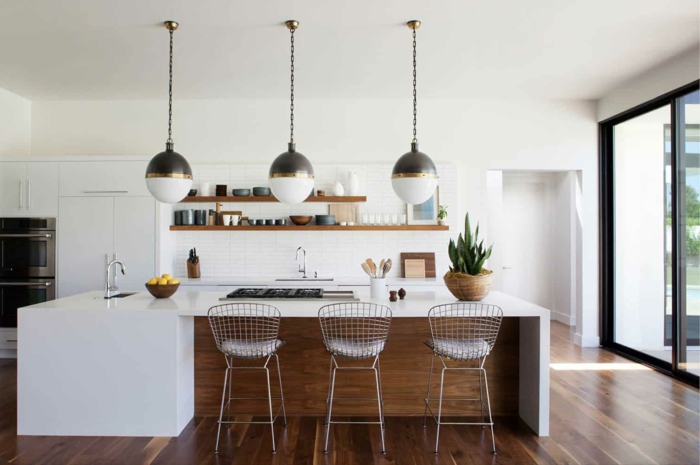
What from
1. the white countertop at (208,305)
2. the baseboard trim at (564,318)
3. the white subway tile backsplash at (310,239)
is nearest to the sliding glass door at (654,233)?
Result: the baseboard trim at (564,318)

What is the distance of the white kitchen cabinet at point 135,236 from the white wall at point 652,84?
5.41m

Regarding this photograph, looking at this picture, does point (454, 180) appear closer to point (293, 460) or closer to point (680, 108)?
point (680, 108)

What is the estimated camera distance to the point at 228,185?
5949 millimetres

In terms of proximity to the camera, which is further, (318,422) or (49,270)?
(49,270)

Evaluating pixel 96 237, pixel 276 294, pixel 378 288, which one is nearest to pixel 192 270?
pixel 96 237

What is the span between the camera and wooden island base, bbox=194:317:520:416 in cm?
365

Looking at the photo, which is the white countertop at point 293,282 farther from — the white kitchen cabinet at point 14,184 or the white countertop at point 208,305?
the white kitchen cabinet at point 14,184

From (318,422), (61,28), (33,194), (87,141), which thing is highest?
(61,28)

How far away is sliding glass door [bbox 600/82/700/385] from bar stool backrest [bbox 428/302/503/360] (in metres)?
2.39

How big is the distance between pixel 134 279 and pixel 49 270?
3.13 ft

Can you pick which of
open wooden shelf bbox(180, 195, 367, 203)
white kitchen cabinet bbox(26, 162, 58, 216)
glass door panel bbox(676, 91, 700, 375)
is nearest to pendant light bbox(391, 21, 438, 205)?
open wooden shelf bbox(180, 195, 367, 203)

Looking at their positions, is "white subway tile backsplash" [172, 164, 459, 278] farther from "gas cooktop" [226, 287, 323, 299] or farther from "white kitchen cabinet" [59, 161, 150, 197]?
"gas cooktop" [226, 287, 323, 299]

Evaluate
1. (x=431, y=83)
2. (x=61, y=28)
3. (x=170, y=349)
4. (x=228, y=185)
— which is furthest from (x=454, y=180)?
(x=61, y=28)

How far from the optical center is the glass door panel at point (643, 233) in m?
4.84
